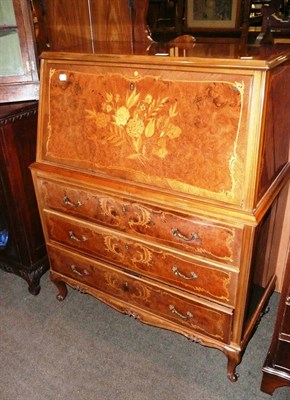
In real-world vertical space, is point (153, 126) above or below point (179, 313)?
above

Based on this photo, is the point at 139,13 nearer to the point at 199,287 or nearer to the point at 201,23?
the point at 201,23

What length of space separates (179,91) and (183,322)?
0.99m

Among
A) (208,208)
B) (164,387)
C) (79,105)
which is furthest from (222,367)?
(79,105)

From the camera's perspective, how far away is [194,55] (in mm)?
1270

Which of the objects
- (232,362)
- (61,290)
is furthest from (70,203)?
(232,362)

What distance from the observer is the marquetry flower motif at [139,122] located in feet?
4.36

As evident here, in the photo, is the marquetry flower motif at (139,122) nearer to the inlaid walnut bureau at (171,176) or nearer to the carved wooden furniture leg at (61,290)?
the inlaid walnut bureau at (171,176)

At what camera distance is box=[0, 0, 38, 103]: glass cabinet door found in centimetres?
181

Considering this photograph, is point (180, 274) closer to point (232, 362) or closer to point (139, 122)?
point (232, 362)

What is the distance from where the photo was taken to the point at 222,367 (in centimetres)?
173

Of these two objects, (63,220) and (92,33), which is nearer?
(63,220)

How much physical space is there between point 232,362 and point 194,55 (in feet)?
4.15

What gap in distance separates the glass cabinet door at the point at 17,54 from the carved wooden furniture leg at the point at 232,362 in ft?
5.12

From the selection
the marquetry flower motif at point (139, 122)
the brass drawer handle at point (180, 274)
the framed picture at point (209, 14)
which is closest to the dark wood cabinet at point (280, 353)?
the brass drawer handle at point (180, 274)
